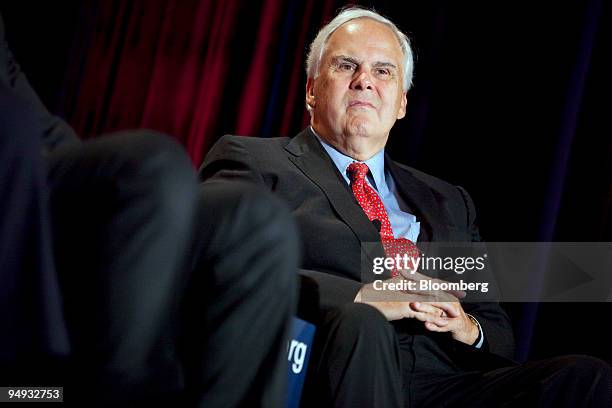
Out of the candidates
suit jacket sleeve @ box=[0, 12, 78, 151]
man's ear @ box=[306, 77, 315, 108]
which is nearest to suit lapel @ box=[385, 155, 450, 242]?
man's ear @ box=[306, 77, 315, 108]

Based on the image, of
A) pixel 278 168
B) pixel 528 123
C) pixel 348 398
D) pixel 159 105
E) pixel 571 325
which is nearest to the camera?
pixel 348 398

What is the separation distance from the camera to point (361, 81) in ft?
5.57

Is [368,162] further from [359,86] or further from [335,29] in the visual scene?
[335,29]

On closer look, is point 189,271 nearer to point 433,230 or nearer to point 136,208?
point 136,208

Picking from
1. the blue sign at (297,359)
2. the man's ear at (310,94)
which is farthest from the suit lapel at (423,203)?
the blue sign at (297,359)

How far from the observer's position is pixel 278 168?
1.46 metres

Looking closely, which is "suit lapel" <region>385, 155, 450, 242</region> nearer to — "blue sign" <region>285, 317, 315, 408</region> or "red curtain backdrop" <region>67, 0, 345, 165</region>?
A: "blue sign" <region>285, 317, 315, 408</region>

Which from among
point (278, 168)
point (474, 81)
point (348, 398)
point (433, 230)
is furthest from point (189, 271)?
point (474, 81)

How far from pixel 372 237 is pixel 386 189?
1.10ft

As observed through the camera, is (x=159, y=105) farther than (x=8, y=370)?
Yes

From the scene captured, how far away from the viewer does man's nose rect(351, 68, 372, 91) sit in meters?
1.70

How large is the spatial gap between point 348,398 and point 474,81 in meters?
1.65

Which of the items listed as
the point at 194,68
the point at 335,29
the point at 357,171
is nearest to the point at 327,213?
the point at 357,171

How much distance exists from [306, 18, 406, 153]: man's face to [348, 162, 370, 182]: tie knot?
0.08 m
